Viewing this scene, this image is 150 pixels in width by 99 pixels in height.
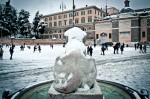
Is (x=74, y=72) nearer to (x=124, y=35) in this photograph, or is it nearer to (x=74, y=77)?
(x=74, y=77)

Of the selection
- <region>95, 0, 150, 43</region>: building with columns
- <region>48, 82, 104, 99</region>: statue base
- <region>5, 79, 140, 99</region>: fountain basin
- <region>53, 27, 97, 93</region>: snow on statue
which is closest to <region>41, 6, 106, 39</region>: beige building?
<region>95, 0, 150, 43</region>: building with columns

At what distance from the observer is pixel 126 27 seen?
4762 centimetres

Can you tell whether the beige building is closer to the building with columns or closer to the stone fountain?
the building with columns

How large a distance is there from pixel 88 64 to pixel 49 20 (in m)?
69.7

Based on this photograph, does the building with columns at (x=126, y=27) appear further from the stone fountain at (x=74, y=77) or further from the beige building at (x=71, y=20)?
the stone fountain at (x=74, y=77)

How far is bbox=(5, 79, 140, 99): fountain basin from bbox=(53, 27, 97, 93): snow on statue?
1286mm

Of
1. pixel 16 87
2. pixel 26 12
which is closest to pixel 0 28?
pixel 26 12

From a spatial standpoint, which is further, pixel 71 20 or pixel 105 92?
pixel 71 20

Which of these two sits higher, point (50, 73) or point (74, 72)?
point (74, 72)

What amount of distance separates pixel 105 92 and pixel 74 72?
222 centimetres


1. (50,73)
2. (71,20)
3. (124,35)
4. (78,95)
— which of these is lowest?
(50,73)

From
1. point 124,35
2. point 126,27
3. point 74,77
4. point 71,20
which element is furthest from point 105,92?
point 71,20

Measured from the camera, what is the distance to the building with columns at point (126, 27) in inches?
1801

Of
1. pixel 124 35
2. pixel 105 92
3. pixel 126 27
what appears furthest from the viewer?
pixel 124 35
